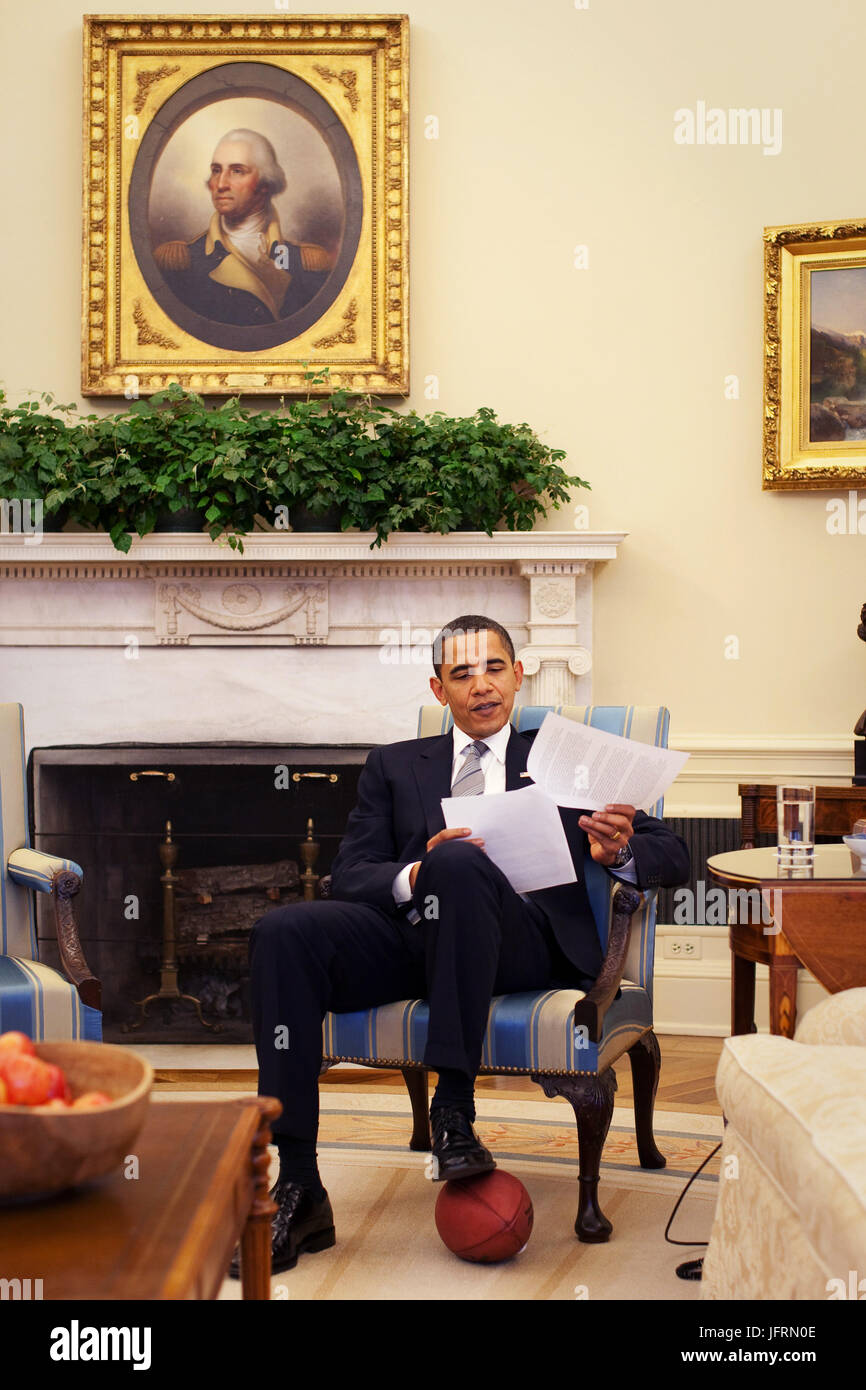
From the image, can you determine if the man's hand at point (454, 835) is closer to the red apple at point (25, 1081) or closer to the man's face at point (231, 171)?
the red apple at point (25, 1081)

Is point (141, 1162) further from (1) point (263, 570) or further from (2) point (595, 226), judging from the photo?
(2) point (595, 226)

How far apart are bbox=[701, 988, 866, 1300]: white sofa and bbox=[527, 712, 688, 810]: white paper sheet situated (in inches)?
25.0

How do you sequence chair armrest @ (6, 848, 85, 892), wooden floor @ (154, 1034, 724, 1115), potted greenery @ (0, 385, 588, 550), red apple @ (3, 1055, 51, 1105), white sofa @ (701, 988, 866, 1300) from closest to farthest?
1. red apple @ (3, 1055, 51, 1105)
2. white sofa @ (701, 988, 866, 1300)
3. chair armrest @ (6, 848, 85, 892)
4. wooden floor @ (154, 1034, 724, 1115)
5. potted greenery @ (0, 385, 588, 550)

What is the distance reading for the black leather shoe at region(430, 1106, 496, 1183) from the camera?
2.18 meters

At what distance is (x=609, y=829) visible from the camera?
2.49 metres

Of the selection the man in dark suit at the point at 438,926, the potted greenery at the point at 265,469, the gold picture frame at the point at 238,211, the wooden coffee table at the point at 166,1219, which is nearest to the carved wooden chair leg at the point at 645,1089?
the man in dark suit at the point at 438,926

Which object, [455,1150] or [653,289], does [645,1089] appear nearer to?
[455,1150]

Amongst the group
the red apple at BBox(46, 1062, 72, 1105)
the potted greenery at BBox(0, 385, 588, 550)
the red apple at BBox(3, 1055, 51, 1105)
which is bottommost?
the red apple at BBox(46, 1062, 72, 1105)

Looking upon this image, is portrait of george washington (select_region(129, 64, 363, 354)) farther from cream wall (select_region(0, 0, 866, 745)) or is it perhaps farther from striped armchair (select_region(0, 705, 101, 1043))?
striped armchair (select_region(0, 705, 101, 1043))

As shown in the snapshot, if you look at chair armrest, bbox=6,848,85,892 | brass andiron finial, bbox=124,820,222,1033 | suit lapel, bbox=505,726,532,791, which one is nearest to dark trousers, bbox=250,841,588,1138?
suit lapel, bbox=505,726,532,791

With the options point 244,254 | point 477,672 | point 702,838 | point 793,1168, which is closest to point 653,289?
point 244,254

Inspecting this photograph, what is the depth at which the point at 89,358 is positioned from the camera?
4402 millimetres

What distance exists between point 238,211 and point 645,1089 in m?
3.44
